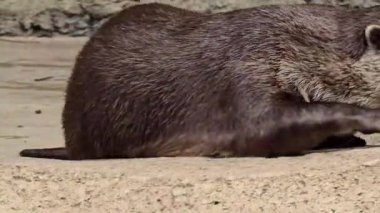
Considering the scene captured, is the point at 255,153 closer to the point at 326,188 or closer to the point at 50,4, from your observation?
the point at 326,188

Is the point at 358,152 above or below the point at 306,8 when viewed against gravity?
below

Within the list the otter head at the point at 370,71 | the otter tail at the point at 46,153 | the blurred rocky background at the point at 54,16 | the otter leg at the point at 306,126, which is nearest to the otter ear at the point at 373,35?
the otter head at the point at 370,71

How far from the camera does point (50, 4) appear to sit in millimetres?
7434

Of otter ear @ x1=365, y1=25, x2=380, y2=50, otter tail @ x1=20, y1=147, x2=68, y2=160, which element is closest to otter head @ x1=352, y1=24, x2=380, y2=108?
otter ear @ x1=365, y1=25, x2=380, y2=50

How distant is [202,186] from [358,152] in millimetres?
530

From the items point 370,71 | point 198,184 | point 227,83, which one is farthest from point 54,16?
point 198,184

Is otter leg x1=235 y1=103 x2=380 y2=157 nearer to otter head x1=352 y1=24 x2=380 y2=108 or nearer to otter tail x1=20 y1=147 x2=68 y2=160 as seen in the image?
otter head x1=352 y1=24 x2=380 y2=108

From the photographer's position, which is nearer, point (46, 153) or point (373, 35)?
point (373, 35)

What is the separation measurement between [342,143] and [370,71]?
0.75 feet

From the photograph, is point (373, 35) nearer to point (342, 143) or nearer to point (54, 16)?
point (342, 143)

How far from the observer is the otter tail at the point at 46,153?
417cm

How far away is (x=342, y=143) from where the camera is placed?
3.90 meters

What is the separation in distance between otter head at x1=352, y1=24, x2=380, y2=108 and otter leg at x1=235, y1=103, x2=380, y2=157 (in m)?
0.14

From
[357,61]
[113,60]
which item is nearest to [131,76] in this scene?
[113,60]
